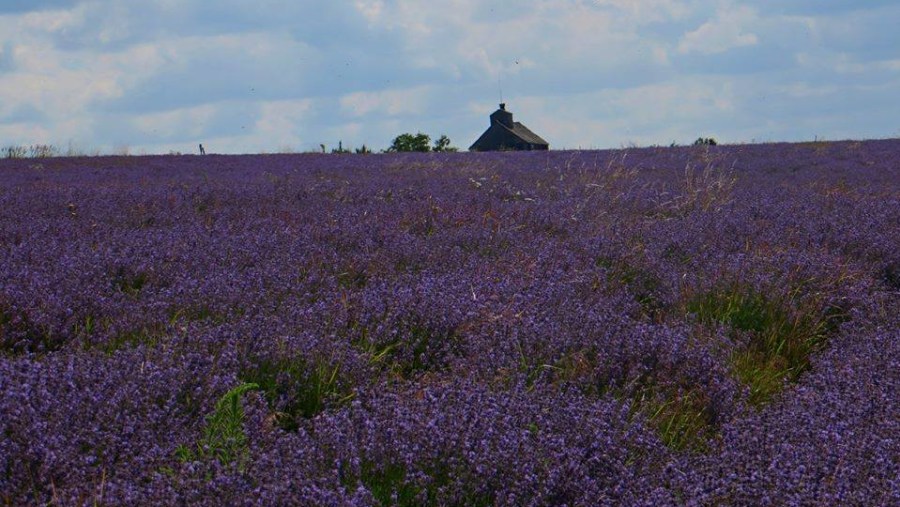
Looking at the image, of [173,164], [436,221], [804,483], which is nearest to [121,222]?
[436,221]

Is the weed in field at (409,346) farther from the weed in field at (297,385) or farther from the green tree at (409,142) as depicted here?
the green tree at (409,142)

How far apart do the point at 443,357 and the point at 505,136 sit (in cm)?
4080

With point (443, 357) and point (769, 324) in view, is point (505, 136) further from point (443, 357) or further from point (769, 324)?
point (443, 357)

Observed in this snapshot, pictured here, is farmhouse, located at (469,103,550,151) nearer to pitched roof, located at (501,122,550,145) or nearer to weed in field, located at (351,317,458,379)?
pitched roof, located at (501,122,550,145)

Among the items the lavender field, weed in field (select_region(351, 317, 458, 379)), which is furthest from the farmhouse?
weed in field (select_region(351, 317, 458, 379))

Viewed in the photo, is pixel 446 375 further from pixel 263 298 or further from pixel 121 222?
pixel 121 222

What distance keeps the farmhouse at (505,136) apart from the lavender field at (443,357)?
3581cm

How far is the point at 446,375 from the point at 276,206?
4.71m

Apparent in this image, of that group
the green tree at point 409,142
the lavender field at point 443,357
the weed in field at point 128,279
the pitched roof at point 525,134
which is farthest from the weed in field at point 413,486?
the pitched roof at point 525,134

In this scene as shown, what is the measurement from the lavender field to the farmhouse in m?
35.8

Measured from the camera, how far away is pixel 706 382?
365cm

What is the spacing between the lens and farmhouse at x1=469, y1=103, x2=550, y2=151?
4341 cm

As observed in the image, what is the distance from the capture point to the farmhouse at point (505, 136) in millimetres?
43406

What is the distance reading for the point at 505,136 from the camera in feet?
145
